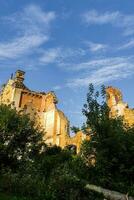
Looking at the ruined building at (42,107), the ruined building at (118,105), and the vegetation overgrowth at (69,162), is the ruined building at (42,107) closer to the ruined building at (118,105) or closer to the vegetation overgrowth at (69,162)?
the ruined building at (118,105)

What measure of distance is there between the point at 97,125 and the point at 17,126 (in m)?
7.51

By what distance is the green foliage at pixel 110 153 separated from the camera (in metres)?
22.6

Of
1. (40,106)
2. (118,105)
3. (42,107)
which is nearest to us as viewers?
(118,105)

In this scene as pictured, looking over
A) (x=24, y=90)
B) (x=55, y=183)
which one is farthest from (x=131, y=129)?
(x=24, y=90)

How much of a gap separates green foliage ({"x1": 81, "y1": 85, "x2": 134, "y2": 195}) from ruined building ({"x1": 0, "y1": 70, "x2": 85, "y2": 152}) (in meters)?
23.0

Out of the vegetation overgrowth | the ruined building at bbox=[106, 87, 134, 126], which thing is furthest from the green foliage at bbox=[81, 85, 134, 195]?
→ the ruined building at bbox=[106, 87, 134, 126]

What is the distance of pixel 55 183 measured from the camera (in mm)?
19172

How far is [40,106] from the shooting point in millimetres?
54781

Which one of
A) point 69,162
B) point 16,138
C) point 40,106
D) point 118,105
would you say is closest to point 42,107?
point 40,106

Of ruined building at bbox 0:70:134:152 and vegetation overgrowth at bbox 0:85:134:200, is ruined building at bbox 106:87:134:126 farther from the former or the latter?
vegetation overgrowth at bbox 0:85:134:200

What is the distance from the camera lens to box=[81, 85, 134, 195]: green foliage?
22580mm

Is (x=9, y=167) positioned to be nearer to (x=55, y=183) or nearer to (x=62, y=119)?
(x=55, y=183)

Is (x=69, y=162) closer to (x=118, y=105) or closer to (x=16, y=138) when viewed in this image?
(x=16, y=138)

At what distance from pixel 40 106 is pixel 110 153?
32.0 metres
